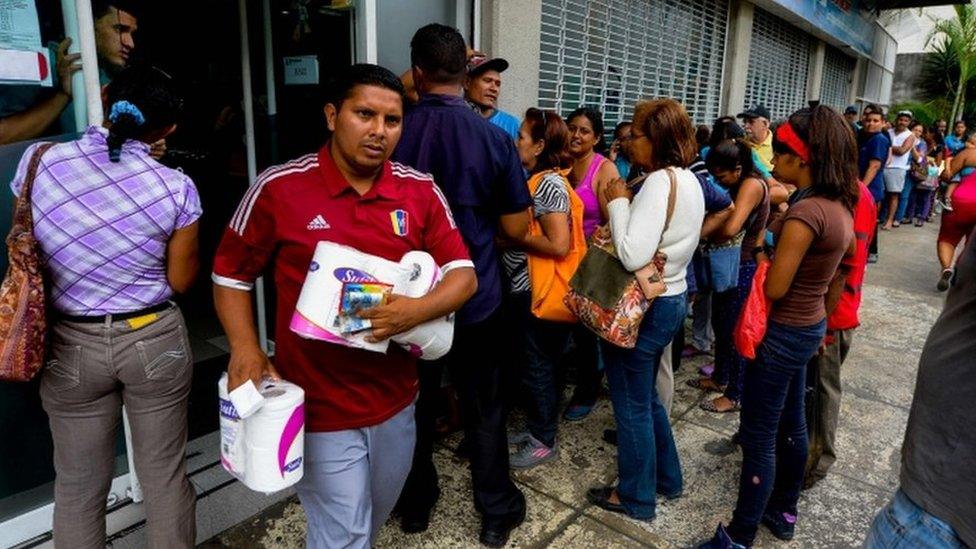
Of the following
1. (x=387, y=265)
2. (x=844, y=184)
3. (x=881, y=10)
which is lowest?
(x=387, y=265)

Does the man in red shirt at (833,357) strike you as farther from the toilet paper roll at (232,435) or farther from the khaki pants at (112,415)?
the khaki pants at (112,415)

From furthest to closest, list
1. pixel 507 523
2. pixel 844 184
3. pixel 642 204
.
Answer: pixel 507 523
pixel 642 204
pixel 844 184

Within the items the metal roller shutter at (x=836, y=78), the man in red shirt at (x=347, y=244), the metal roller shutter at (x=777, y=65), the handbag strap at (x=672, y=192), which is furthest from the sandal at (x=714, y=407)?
the metal roller shutter at (x=836, y=78)

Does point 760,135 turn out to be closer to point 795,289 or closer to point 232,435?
point 795,289

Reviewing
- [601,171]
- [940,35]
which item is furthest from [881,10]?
[601,171]

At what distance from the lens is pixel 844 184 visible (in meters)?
2.34

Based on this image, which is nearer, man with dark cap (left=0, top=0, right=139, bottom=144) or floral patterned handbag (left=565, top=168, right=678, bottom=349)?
man with dark cap (left=0, top=0, right=139, bottom=144)

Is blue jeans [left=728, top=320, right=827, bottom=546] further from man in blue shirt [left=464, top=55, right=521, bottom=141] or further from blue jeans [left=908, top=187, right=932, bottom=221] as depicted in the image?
blue jeans [left=908, top=187, right=932, bottom=221]

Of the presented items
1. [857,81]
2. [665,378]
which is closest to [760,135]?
[665,378]

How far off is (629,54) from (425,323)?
5384 mm

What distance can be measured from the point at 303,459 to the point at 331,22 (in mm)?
2716

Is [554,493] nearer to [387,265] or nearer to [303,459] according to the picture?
[303,459]

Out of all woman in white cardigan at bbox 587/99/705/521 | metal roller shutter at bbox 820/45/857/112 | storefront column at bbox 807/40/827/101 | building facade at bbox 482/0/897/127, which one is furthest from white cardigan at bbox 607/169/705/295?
metal roller shutter at bbox 820/45/857/112

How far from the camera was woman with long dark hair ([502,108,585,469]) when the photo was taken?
9.55ft
